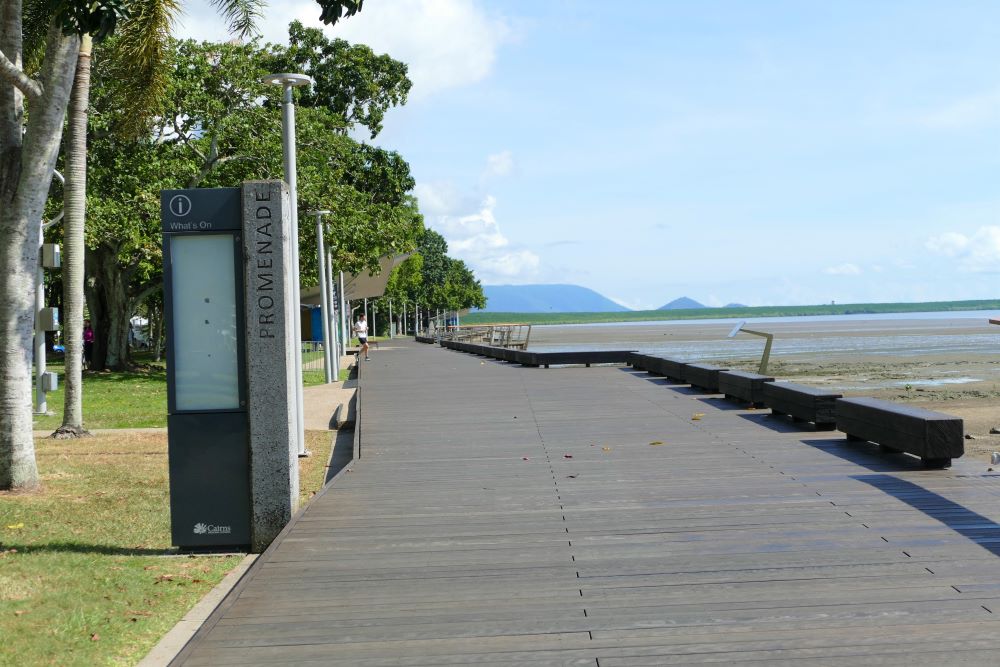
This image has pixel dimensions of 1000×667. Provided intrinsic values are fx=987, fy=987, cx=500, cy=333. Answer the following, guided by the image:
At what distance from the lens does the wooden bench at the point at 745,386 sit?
1182 centimetres

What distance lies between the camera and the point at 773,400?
11156 mm

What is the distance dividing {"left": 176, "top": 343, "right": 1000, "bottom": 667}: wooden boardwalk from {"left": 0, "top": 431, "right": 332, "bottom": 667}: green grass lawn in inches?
31.3

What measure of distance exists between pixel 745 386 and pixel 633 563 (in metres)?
7.34

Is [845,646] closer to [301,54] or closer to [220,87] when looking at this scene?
[220,87]

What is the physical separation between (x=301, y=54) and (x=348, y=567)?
3702cm

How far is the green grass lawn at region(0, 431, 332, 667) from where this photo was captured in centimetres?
499

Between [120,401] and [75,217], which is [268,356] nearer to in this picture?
[75,217]

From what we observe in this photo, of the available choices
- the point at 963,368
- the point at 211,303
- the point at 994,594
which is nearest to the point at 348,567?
the point at 211,303

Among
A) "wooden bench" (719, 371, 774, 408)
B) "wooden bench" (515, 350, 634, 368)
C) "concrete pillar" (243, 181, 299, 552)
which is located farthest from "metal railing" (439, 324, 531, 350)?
"concrete pillar" (243, 181, 299, 552)

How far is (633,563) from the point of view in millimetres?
5164

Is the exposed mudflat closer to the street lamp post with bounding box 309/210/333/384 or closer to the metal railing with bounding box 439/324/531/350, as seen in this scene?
the metal railing with bounding box 439/324/531/350

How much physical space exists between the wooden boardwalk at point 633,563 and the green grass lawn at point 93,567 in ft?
2.61

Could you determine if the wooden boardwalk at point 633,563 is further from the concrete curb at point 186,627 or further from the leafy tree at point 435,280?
the leafy tree at point 435,280

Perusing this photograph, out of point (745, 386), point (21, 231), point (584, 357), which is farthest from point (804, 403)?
point (584, 357)
